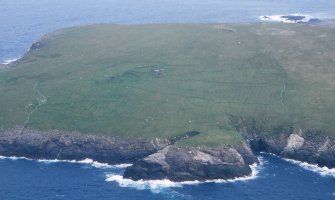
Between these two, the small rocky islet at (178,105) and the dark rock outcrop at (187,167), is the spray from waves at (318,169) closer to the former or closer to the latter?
the small rocky islet at (178,105)

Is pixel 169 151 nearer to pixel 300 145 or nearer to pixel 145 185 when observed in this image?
pixel 145 185

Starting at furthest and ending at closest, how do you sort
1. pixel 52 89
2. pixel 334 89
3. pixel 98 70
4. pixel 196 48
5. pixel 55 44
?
1. pixel 55 44
2. pixel 196 48
3. pixel 98 70
4. pixel 52 89
5. pixel 334 89

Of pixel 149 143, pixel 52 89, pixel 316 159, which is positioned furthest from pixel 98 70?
pixel 316 159

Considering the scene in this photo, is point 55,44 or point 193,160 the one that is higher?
point 55,44

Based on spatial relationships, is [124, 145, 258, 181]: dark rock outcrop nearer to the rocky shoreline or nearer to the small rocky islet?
the rocky shoreline

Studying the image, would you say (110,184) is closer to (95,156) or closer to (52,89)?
(95,156)

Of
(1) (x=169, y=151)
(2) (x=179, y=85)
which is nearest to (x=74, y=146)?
(1) (x=169, y=151)

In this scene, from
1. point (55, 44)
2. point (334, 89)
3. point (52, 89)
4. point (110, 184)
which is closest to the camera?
point (110, 184)

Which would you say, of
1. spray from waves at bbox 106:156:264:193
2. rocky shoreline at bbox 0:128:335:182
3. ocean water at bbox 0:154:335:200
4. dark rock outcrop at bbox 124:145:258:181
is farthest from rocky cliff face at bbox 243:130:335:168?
dark rock outcrop at bbox 124:145:258:181
